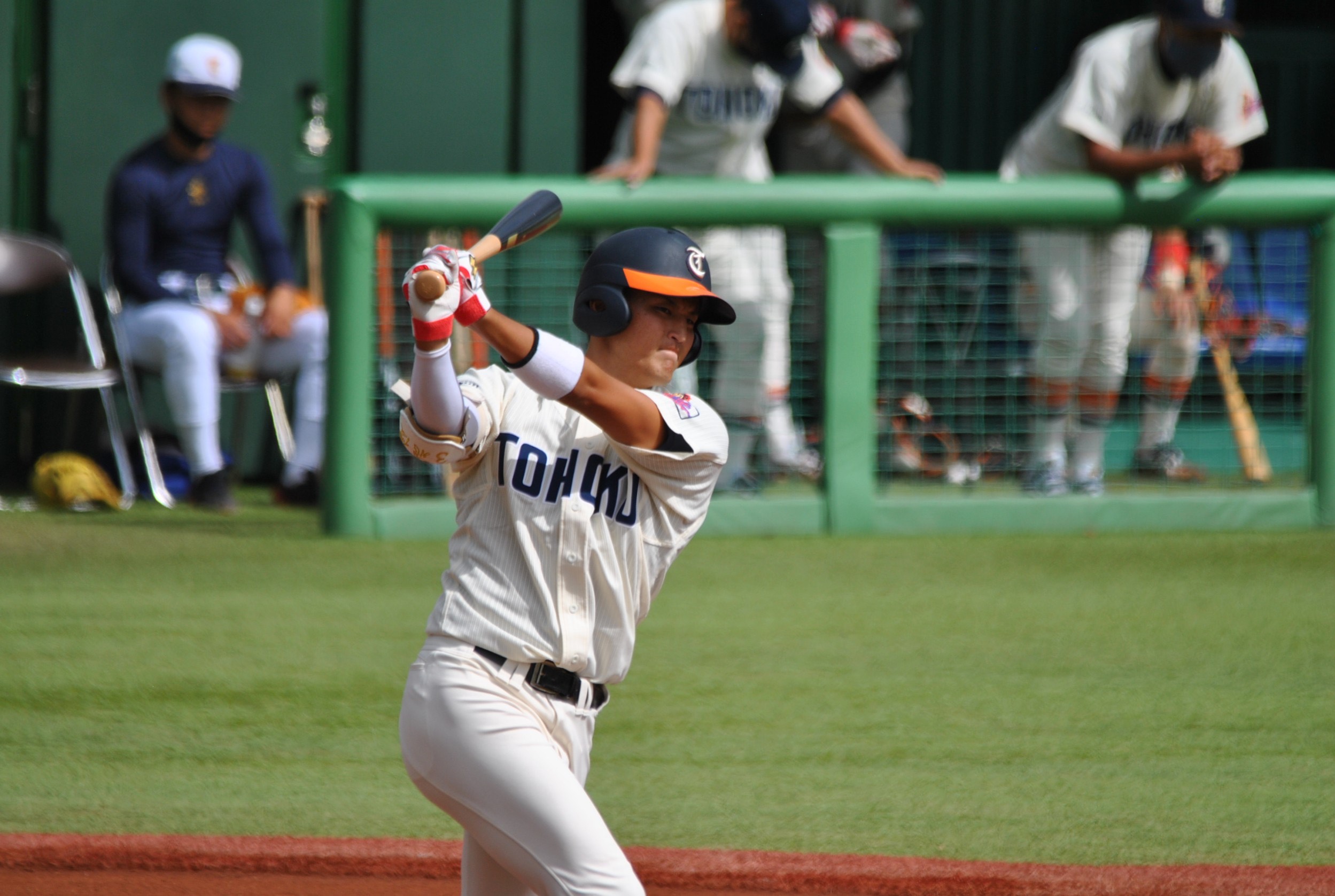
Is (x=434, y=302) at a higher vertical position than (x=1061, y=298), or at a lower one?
higher

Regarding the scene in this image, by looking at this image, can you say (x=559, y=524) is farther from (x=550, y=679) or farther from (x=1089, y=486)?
(x=1089, y=486)

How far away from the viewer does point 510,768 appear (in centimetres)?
235

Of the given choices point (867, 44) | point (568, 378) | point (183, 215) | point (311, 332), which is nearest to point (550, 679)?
point (568, 378)

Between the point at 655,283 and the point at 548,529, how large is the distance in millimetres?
402

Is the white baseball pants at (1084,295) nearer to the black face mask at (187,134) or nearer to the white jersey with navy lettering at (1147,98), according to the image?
the white jersey with navy lettering at (1147,98)

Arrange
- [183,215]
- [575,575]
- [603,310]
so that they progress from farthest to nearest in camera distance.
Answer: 1. [183,215]
2. [603,310]
3. [575,575]

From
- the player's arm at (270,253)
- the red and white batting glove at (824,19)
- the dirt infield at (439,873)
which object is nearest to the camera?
the dirt infield at (439,873)

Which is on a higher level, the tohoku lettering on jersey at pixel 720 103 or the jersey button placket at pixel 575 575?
the tohoku lettering on jersey at pixel 720 103

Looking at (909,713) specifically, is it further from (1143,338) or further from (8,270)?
(8,270)

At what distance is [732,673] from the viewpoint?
4.60m

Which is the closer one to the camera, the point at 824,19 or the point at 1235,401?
the point at 1235,401

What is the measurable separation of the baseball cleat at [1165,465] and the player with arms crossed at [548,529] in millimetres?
4409

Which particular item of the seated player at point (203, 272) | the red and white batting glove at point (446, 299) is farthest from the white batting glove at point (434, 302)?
the seated player at point (203, 272)

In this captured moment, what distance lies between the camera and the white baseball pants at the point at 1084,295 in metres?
6.59
